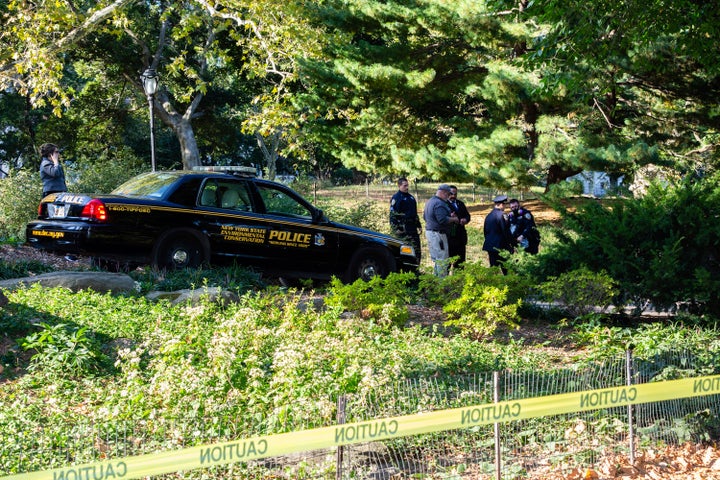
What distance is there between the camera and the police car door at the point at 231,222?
11312 millimetres

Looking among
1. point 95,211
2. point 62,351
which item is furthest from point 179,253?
point 62,351

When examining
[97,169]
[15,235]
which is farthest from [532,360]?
[97,169]

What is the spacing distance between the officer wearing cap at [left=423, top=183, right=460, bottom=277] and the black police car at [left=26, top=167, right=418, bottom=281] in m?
0.90

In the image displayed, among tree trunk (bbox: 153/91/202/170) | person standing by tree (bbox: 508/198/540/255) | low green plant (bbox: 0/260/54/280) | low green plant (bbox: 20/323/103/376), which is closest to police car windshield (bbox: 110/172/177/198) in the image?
low green plant (bbox: 0/260/54/280)

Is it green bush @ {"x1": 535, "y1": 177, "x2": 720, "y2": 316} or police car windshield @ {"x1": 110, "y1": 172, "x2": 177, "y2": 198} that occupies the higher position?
police car windshield @ {"x1": 110, "y1": 172, "x2": 177, "y2": 198}

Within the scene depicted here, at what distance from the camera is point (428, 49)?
24.0m

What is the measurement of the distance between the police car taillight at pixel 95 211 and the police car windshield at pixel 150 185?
0.78 meters

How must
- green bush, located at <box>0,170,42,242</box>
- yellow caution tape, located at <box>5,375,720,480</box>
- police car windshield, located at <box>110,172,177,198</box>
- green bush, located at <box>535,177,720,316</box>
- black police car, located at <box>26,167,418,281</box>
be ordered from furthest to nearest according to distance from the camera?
1. green bush, located at <box>0,170,42,242</box>
2. police car windshield, located at <box>110,172,177,198</box>
3. black police car, located at <box>26,167,418,281</box>
4. green bush, located at <box>535,177,720,316</box>
5. yellow caution tape, located at <box>5,375,720,480</box>

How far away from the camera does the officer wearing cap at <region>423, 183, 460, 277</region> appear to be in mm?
13172

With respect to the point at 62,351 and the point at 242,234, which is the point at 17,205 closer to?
the point at 242,234

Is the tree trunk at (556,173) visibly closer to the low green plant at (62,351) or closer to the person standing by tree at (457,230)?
the person standing by tree at (457,230)

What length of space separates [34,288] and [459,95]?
18246 millimetres

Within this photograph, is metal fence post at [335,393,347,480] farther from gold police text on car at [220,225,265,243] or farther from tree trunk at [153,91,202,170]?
tree trunk at [153,91,202,170]

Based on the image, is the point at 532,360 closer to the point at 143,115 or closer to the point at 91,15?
the point at 91,15
